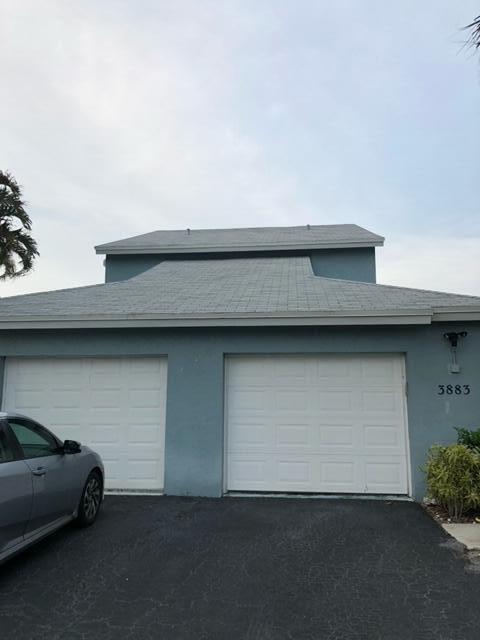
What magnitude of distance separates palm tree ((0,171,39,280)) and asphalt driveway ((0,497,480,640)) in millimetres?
11587

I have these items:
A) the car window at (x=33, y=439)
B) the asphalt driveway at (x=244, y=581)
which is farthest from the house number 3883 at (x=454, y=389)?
the car window at (x=33, y=439)

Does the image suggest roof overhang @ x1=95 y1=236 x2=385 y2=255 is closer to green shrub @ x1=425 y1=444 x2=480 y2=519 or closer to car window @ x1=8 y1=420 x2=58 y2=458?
green shrub @ x1=425 y1=444 x2=480 y2=519

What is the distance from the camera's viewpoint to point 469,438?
6117 mm

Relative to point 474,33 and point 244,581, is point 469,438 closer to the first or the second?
point 244,581

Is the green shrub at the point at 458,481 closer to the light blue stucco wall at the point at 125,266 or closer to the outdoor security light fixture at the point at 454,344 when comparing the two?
the outdoor security light fixture at the point at 454,344

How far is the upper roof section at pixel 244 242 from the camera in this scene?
12953 millimetres

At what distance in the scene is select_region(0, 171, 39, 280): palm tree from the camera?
13.8 m

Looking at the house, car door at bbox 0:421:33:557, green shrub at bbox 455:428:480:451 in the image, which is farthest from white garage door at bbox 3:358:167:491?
green shrub at bbox 455:428:480:451

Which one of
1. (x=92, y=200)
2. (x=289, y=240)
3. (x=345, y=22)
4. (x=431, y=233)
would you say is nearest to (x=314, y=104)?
(x=345, y=22)

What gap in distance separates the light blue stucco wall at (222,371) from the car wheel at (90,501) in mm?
1502

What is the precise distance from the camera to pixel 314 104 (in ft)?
30.6

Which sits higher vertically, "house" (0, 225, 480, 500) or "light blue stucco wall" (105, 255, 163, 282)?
"light blue stucco wall" (105, 255, 163, 282)

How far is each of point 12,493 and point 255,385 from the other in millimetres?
4135

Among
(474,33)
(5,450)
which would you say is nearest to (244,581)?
(5,450)
